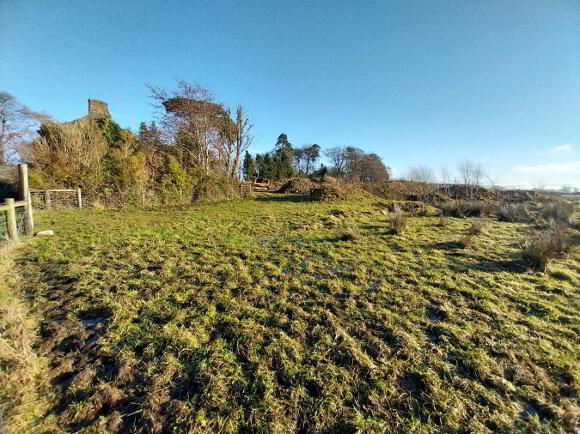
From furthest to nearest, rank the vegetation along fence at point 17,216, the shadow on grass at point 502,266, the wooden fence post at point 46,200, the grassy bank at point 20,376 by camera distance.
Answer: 1. the wooden fence post at point 46,200
2. the vegetation along fence at point 17,216
3. the shadow on grass at point 502,266
4. the grassy bank at point 20,376

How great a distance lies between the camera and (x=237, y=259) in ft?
15.4

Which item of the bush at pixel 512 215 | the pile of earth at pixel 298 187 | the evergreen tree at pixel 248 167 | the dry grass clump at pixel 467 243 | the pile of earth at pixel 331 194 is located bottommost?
the dry grass clump at pixel 467 243

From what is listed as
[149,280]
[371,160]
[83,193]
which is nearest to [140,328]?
[149,280]

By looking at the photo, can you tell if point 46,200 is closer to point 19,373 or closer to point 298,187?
point 19,373

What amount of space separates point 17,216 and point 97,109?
46.1 ft

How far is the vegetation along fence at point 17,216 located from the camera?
523cm

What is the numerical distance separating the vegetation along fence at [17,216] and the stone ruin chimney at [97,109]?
11977 mm

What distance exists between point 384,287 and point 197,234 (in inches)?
202

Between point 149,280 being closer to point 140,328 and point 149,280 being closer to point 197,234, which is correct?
point 140,328

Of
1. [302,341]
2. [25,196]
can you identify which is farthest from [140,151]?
[302,341]

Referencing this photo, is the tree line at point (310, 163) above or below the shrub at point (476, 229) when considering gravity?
above

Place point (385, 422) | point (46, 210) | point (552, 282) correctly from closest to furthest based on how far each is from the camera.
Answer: point (385, 422) → point (552, 282) → point (46, 210)

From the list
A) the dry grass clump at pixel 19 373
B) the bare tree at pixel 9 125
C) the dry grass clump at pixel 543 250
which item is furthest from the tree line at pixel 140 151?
the dry grass clump at pixel 543 250

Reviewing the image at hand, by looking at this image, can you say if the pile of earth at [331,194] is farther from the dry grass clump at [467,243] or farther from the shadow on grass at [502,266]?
the shadow on grass at [502,266]
